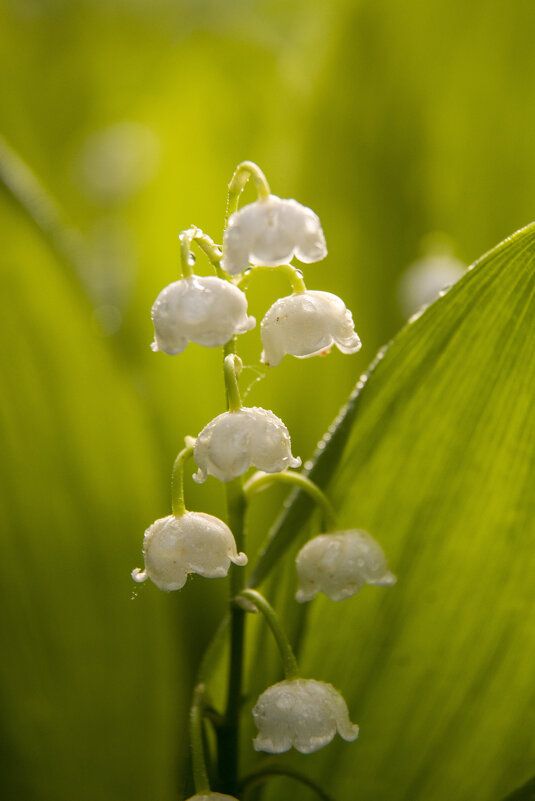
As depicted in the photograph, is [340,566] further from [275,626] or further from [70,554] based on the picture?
[70,554]

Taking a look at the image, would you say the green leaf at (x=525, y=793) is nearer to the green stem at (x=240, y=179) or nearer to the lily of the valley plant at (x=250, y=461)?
the lily of the valley plant at (x=250, y=461)

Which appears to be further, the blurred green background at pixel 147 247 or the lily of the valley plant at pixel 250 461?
the blurred green background at pixel 147 247

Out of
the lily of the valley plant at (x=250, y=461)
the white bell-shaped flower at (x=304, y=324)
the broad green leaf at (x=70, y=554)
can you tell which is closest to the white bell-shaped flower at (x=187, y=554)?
the lily of the valley plant at (x=250, y=461)

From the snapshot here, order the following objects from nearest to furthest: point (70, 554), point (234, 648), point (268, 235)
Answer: point (268, 235) < point (234, 648) < point (70, 554)

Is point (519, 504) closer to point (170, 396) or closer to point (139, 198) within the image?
point (170, 396)

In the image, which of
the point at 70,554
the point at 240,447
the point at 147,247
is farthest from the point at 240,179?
Answer: the point at 147,247
